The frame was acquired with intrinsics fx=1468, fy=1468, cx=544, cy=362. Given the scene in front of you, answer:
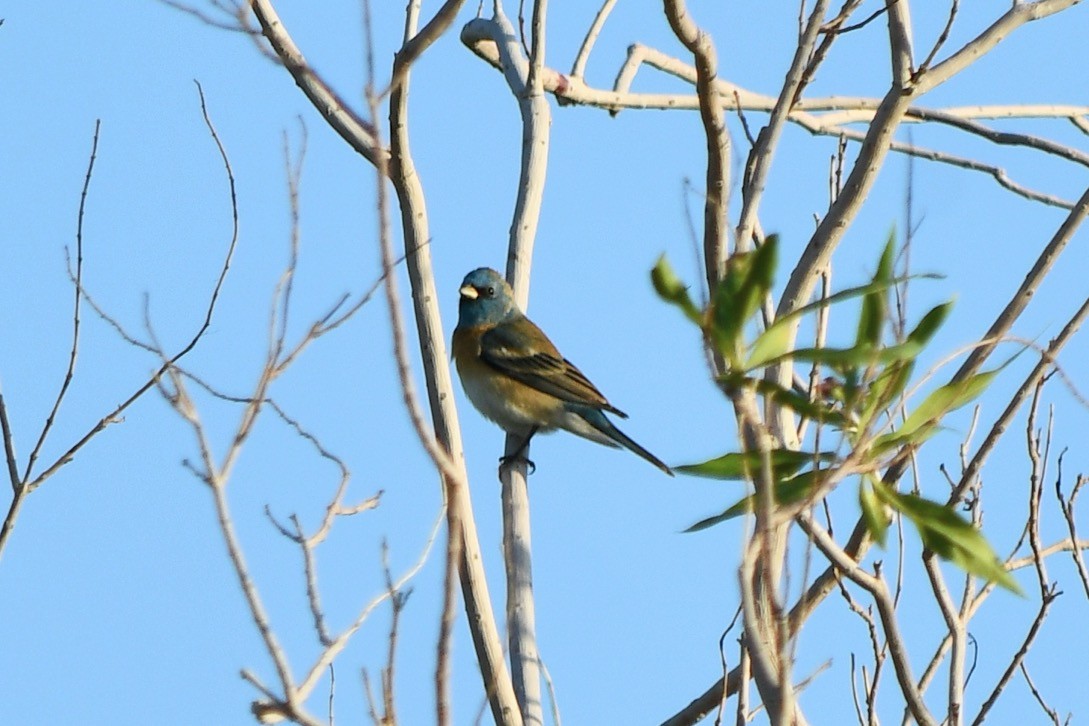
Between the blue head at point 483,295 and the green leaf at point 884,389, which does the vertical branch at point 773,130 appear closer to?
the green leaf at point 884,389

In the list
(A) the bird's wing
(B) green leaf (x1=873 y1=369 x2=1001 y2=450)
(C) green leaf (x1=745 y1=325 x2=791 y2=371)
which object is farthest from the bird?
(C) green leaf (x1=745 y1=325 x2=791 y2=371)

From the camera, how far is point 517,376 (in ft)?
24.1

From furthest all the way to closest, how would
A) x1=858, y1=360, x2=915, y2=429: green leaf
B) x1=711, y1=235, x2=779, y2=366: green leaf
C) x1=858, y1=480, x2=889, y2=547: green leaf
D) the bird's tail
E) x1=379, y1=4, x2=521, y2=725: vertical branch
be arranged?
the bird's tail → x1=379, y1=4, x2=521, y2=725: vertical branch → x1=858, y1=480, x2=889, y2=547: green leaf → x1=858, y1=360, x2=915, y2=429: green leaf → x1=711, y1=235, x2=779, y2=366: green leaf

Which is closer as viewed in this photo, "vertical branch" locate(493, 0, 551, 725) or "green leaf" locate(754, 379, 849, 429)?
"green leaf" locate(754, 379, 849, 429)

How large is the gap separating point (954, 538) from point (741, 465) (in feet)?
1.32

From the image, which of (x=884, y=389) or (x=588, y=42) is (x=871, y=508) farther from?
(x=588, y=42)

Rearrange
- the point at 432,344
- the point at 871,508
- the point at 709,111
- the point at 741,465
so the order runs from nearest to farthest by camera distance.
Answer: the point at 741,465 < the point at 871,508 < the point at 709,111 < the point at 432,344

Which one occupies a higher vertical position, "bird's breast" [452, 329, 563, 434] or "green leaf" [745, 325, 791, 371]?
"bird's breast" [452, 329, 563, 434]

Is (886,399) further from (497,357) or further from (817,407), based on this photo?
(497,357)

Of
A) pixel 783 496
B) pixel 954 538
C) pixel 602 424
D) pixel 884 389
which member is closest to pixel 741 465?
pixel 783 496

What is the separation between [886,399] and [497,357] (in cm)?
522

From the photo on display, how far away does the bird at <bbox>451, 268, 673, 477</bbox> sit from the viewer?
716 cm

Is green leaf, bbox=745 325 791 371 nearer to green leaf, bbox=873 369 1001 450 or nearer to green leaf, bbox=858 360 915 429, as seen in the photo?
green leaf, bbox=858 360 915 429

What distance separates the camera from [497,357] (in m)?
7.57
